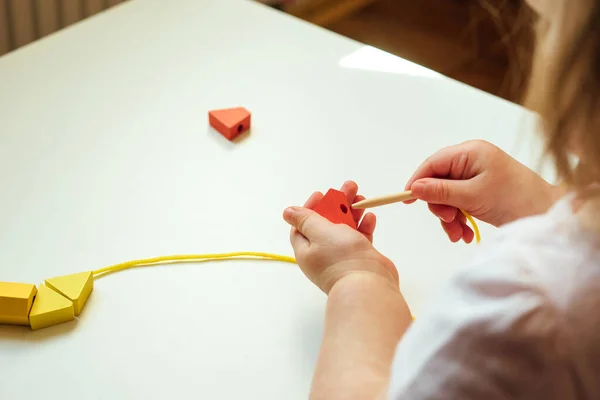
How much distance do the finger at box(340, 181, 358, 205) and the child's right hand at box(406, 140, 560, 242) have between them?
2.0 inches

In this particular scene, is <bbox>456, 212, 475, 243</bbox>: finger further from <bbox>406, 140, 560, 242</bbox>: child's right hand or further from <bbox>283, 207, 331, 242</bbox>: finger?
<bbox>283, 207, 331, 242</bbox>: finger

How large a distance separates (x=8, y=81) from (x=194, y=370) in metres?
0.45

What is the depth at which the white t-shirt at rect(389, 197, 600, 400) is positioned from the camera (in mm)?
362

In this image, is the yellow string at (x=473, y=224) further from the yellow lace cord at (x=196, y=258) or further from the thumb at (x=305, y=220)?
the thumb at (x=305, y=220)

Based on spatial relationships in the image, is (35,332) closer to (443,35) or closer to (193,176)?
(193,176)

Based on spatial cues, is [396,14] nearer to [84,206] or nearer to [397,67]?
[397,67]

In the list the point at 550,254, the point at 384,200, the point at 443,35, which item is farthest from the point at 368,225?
the point at 443,35

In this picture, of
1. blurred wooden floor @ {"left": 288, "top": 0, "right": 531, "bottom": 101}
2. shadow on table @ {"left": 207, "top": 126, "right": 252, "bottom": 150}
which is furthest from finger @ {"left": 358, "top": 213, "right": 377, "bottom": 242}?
blurred wooden floor @ {"left": 288, "top": 0, "right": 531, "bottom": 101}

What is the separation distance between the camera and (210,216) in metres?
0.66

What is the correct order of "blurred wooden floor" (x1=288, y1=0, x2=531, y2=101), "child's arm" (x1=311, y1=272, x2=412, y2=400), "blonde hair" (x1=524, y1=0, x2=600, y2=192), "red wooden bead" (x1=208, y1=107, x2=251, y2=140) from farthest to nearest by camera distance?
"blurred wooden floor" (x1=288, y1=0, x2=531, y2=101)
"red wooden bead" (x1=208, y1=107, x2=251, y2=140)
"child's arm" (x1=311, y1=272, x2=412, y2=400)
"blonde hair" (x1=524, y1=0, x2=600, y2=192)

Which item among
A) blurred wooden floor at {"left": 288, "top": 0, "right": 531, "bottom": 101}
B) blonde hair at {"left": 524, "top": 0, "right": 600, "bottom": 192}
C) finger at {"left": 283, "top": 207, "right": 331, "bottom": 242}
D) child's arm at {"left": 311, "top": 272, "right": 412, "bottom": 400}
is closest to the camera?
blonde hair at {"left": 524, "top": 0, "right": 600, "bottom": 192}

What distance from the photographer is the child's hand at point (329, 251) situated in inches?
21.5

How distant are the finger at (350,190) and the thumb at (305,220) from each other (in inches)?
2.5

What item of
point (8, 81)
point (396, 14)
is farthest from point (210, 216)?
point (396, 14)
